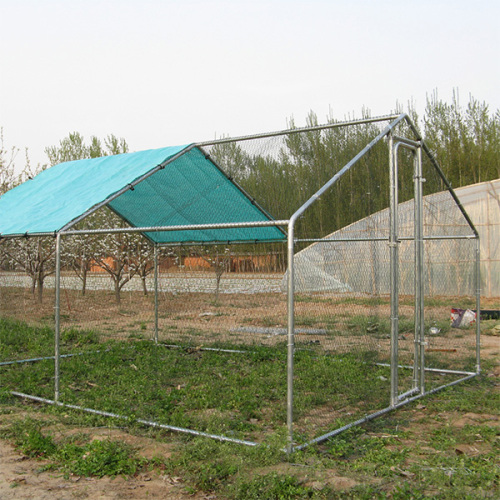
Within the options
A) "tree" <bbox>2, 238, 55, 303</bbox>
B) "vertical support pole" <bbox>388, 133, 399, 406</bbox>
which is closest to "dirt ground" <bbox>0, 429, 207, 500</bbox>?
"vertical support pole" <bbox>388, 133, 399, 406</bbox>

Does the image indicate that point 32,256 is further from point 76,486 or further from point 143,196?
point 76,486

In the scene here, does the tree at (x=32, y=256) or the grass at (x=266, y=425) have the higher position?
the tree at (x=32, y=256)

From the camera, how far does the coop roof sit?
616cm

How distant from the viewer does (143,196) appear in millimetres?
7836

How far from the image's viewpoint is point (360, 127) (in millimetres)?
6906

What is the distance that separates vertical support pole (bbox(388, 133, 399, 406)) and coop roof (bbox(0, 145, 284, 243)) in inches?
97.6

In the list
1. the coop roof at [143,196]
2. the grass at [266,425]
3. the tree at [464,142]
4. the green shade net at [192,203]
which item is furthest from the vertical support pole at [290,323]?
the tree at [464,142]

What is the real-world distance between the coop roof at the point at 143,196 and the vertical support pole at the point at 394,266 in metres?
2.48

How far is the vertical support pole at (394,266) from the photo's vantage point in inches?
213

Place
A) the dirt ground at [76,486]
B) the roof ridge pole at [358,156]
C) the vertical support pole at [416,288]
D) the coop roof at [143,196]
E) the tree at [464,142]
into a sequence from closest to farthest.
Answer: the dirt ground at [76,486] → the roof ridge pole at [358,156] → the vertical support pole at [416,288] → the coop roof at [143,196] → the tree at [464,142]

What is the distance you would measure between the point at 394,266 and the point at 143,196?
12.6 feet

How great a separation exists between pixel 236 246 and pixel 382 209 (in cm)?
349

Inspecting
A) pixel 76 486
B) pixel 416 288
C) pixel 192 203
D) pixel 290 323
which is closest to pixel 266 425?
pixel 290 323

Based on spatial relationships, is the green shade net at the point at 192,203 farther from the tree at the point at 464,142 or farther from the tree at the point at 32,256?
the tree at the point at 464,142
